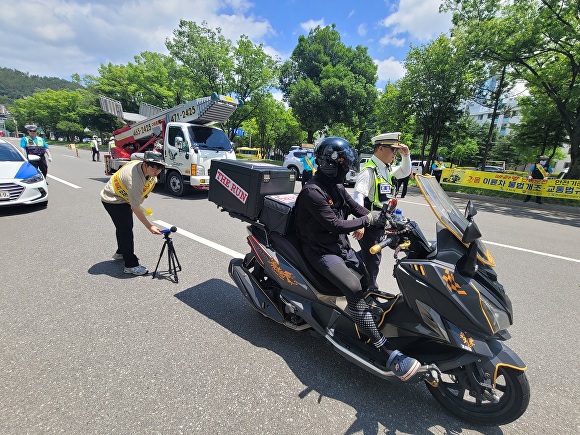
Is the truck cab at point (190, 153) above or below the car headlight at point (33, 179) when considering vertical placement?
above

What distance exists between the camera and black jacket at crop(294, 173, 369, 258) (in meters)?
2.23

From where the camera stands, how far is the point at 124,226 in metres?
3.93

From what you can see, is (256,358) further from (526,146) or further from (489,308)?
(526,146)

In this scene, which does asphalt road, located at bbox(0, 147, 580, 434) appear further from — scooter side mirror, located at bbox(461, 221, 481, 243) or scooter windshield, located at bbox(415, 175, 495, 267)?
scooter side mirror, located at bbox(461, 221, 481, 243)

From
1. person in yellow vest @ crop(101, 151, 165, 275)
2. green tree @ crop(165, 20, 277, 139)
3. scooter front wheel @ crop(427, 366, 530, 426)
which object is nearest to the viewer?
scooter front wheel @ crop(427, 366, 530, 426)

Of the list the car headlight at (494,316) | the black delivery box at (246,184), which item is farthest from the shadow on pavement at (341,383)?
the black delivery box at (246,184)

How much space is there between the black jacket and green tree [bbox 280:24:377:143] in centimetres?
2316

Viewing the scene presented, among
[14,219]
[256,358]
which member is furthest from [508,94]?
[14,219]

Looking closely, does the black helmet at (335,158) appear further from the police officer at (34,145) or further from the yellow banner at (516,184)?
the yellow banner at (516,184)

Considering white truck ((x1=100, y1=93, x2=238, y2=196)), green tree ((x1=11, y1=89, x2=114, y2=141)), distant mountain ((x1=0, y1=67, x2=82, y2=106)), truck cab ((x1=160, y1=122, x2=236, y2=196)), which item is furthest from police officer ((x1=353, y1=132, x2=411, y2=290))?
distant mountain ((x1=0, y1=67, x2=82, y2=106))

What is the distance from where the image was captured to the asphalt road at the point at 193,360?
1.95 meters

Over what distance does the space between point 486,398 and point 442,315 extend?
58 centimetres

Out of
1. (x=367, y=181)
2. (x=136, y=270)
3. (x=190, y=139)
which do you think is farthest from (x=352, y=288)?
(x=190, y=139)

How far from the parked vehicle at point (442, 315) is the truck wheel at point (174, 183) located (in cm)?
736
